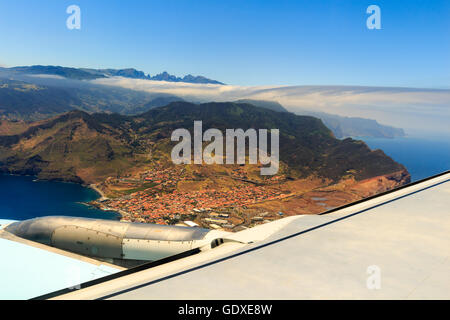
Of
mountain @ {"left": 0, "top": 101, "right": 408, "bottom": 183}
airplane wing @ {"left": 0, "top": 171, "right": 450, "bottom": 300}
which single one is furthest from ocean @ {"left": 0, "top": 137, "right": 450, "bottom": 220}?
airplane wing @ {"left": 0, "top": 171, "right": 450, "bottom": 300}

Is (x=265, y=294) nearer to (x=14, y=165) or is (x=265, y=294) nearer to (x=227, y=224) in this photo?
(x=227, y=224)

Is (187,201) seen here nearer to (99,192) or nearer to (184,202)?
(184,202)

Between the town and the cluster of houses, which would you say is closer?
the town

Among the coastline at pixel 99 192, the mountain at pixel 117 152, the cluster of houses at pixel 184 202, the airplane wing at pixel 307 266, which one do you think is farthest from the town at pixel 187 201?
the airplane wing at pixel 307 266

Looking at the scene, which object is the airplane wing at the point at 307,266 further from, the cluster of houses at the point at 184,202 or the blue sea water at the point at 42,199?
the blue sea water at the point at 42,199

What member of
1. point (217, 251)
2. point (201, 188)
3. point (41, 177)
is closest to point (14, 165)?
point (41, 177)

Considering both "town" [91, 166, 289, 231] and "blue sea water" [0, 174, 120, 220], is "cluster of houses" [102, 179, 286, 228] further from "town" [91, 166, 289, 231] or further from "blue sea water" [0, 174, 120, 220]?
"blue sea water" [0, 174, 120, 220]
